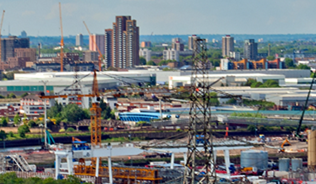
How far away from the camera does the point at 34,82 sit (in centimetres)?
5706

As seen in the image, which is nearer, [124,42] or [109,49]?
[124,42]

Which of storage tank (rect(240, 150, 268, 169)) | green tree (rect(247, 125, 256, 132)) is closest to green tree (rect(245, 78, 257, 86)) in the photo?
green tree (rect(247, 125, 256, 132))

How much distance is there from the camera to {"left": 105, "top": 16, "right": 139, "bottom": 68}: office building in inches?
3538

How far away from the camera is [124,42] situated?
296 ft

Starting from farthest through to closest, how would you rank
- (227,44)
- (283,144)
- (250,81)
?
(227,44) < (250,81) < (283,144)

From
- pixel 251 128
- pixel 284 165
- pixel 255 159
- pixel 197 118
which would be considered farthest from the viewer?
pixel 251 128

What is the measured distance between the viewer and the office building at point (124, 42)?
295ft

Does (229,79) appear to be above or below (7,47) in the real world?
below

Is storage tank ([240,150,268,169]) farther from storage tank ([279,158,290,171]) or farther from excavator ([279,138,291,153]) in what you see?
excavator ([279,138,291,153])

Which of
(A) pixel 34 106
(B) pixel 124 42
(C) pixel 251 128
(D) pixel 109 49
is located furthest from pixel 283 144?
(D) pixel 109 49

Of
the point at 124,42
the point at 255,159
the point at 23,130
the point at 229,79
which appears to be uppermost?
the point at 124,42

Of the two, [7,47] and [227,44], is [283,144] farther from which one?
[227,44]

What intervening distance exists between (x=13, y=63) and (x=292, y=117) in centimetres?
6924

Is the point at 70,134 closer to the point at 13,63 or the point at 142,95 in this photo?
the point at 142,95
